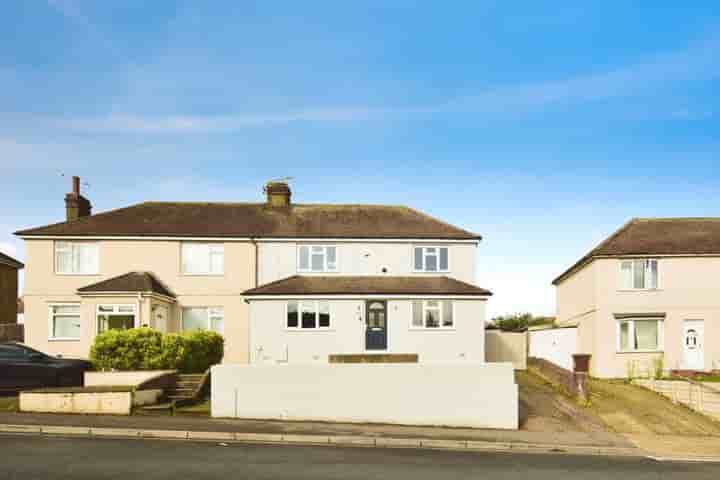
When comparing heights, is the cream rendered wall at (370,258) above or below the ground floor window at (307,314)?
above

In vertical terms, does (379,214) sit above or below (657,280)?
above

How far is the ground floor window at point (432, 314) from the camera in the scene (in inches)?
1240

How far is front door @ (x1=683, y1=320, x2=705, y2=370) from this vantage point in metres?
32.6

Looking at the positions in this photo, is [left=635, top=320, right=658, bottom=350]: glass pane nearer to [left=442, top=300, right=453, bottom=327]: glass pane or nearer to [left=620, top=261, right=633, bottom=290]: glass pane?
[left=620, top=261, right=633, bottom=290]: glass pane

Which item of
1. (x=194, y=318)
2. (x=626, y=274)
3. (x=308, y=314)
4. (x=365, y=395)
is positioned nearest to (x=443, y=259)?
(x=308, y=314)

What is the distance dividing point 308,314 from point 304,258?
3.64 meters

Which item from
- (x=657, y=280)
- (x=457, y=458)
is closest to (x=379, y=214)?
(x=657, y=280)

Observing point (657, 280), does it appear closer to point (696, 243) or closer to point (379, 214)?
point (696, 243)

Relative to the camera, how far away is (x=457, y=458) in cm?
1633

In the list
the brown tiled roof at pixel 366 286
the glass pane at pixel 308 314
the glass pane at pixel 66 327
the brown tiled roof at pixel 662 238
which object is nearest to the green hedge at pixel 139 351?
the brown tiled roof at pixel 366 286

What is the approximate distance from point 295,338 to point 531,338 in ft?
44.5

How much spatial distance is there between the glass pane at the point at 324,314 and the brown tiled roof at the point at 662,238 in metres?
11.8

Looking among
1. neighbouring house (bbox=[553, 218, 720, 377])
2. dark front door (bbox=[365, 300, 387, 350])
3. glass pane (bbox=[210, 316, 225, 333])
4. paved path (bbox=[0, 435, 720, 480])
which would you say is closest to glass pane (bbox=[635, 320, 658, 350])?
neighbouring house (bbox=[553, 218, 720, 377])

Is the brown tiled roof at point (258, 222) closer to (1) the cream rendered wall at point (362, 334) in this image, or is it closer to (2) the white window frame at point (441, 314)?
(2) the white window frame at point (441, 314)
